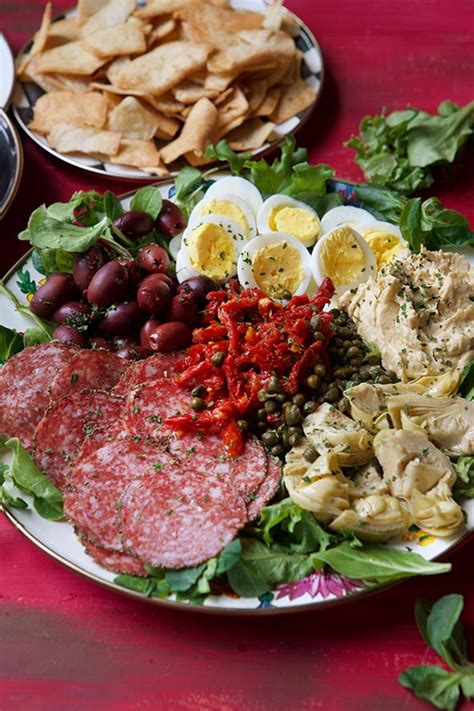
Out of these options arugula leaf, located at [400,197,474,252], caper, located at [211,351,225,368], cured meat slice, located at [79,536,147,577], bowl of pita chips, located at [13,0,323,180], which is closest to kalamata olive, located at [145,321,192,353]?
caper, located at [211,351,225,368]

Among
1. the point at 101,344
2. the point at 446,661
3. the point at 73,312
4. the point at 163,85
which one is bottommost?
the point at 446,661

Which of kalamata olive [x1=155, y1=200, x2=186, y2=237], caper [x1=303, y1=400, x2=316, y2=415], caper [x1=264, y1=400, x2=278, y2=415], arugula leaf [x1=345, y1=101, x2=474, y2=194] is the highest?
kalamata olive [x1=155, y1=200, x2=186, y2=237]

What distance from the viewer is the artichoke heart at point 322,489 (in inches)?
117

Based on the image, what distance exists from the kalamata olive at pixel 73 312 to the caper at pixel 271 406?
1.02 metres

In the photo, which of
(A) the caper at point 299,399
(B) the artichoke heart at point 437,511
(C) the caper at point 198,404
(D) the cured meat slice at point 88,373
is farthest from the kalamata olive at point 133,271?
(B) the artichoke heart at point 437,511

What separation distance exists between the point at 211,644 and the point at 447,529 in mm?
968

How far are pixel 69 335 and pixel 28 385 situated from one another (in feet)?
1.14

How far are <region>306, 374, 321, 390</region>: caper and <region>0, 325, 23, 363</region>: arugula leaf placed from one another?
1.38 m

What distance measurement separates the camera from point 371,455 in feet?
10.4

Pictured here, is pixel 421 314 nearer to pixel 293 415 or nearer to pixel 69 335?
pixel 293 415

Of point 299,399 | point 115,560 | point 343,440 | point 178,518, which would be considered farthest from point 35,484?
point 343,440

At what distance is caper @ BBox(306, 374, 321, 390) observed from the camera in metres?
3.45

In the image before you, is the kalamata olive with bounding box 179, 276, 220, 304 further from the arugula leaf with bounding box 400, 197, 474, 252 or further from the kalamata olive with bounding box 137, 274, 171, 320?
the arugula leaf with bounding box 400, 197, 474, 252

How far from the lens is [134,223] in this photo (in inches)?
164
